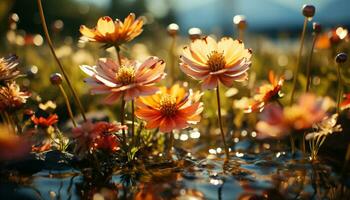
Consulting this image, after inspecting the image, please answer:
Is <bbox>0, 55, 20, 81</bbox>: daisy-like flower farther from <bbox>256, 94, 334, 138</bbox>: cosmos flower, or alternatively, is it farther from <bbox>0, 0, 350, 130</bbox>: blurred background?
<bbox>256, 94, 334, 138</bbox>: cosmos flower

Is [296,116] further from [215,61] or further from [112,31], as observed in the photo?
[112,31]

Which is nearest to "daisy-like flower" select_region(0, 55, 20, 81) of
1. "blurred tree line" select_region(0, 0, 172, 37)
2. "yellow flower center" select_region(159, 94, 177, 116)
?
"yellow flower center" select_region(159, 94, 177, 116)

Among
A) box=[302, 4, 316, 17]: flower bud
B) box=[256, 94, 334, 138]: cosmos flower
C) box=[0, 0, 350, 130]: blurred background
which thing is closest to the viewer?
box=[256, 94, 334, 138]: cosmos flower

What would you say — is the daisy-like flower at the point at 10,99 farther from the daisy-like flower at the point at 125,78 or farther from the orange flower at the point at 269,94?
the orange flower at the point at 269,94

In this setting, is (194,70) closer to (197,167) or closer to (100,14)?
(197,167)

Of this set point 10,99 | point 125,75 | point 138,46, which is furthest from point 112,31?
point 138,46

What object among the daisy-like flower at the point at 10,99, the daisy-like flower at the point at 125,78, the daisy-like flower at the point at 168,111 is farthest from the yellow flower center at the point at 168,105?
the daisy-like flower at the point at 10,99

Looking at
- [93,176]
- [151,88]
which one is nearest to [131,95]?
[151,88]
